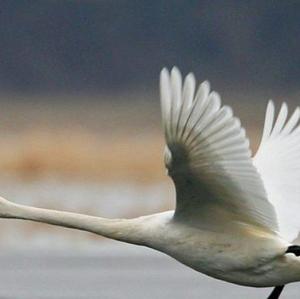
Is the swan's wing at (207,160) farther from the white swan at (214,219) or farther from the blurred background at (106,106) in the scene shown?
the blurred background at (106,106)

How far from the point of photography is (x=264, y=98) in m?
41.7

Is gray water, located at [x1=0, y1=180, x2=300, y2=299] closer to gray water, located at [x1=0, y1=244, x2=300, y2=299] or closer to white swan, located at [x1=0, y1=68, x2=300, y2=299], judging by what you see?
gray water, located at [x1=0, y1=244, x2=300, y2=299]

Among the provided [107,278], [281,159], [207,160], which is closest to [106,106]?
[107,278]

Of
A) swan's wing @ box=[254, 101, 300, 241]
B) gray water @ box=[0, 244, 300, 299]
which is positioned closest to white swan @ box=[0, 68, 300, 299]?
swan's wing @ box=[254, 101, 300, 241]

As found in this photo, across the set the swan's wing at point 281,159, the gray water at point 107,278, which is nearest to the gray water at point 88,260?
the gray water at point 107,278

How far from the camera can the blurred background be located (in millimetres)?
15367

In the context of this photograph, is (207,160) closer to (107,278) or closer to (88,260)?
(107,278)


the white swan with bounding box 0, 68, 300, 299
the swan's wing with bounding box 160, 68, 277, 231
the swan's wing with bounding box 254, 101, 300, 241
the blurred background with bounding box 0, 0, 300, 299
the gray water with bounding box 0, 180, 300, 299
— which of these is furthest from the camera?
the blurred background with bounding box 0, 0, 300, 299

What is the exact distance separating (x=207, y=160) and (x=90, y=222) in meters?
0.86

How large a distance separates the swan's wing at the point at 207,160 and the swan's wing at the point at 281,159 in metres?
0.90

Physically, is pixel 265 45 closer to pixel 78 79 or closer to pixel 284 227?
pixel 78 79

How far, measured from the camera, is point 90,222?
30.8 feet

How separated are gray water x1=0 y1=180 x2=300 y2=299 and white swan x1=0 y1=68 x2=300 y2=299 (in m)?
3.58

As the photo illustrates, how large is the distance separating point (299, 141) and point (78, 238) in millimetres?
6603
